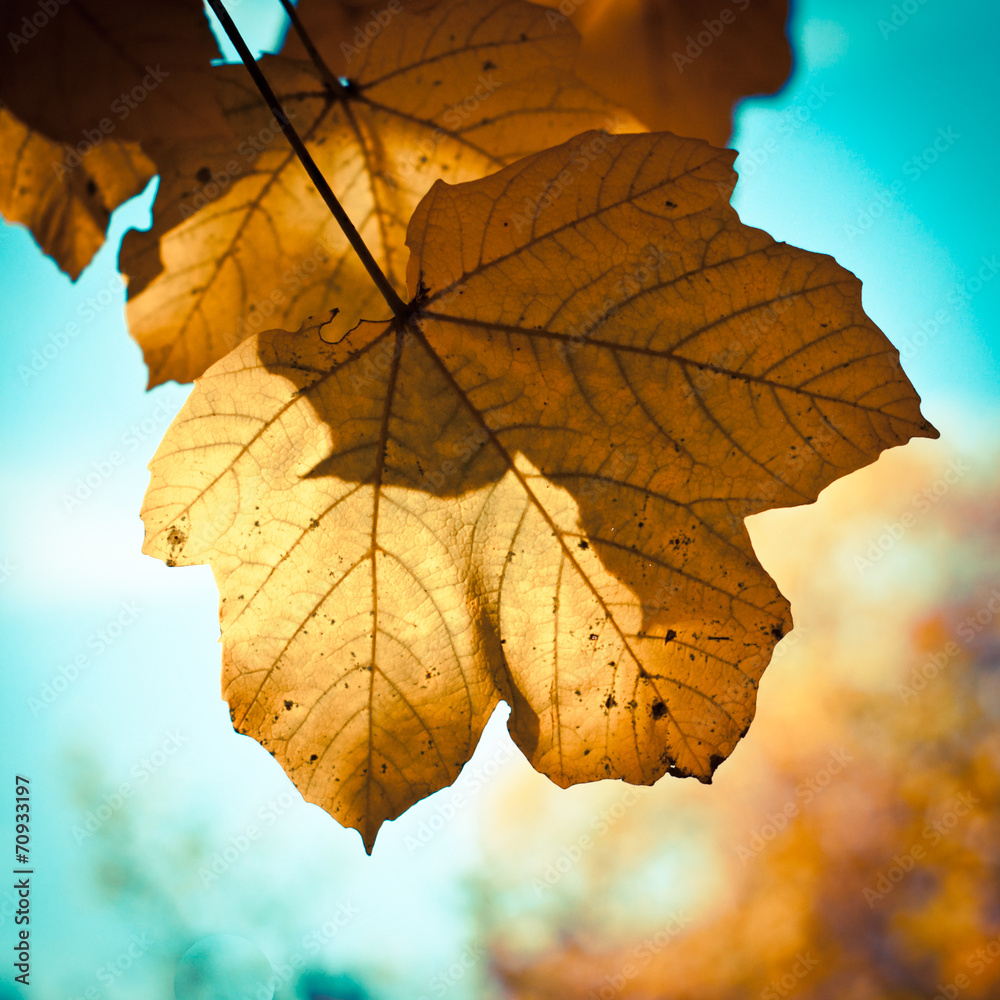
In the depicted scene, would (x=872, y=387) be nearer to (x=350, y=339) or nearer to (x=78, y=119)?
(x=350, y=339)

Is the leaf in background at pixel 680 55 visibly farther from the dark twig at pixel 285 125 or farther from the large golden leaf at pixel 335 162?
the dark twig at pixel 285 125

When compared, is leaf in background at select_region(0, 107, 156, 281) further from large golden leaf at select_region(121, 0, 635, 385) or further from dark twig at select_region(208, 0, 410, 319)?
dark twig at select_region(208, 0, 410, 319)

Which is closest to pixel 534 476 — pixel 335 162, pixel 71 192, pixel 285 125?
pixel 285 125

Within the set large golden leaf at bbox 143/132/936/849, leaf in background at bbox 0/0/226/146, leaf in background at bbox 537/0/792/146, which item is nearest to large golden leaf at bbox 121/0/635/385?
leaf in background at bbox 537/0/792/146

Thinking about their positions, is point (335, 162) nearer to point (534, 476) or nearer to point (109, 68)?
point (109, 68)

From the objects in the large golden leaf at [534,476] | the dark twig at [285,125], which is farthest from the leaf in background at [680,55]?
the dark twig at [285,125]

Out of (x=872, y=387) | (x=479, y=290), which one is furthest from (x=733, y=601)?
(x=479, y=290)
